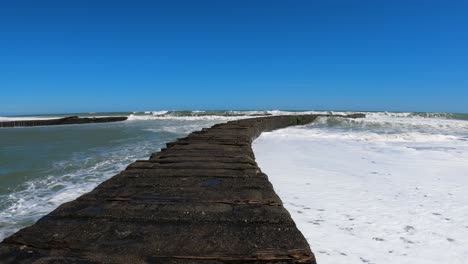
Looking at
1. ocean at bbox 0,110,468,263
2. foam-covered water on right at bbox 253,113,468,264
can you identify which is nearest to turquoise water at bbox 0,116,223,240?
ocean at bbox 0,110,468,263

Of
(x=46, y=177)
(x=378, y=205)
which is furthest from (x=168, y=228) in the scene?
(x=46, y=177)

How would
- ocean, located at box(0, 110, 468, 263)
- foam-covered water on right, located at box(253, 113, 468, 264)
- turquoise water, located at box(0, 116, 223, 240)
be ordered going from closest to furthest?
foam-covered water on right, located at box(253, 113, 468, 264) → ocean, located at box(0, 110, 468, 263) → turquoise water, located at box(0, 116, 223, 240)

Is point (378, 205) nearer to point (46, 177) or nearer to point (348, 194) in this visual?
point (348, 194)

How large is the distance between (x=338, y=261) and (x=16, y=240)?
214 centimetres

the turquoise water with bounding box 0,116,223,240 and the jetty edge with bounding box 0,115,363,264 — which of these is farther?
the turquoise water with bounding box 0,116,223,240

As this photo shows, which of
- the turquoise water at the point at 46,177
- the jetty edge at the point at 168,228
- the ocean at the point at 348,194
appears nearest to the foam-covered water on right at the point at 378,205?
the ocean at the point at 348,194

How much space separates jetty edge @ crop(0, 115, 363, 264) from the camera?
5.62ft

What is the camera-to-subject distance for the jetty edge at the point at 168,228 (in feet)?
5.62

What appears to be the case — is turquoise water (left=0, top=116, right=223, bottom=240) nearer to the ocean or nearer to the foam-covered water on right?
the ocean

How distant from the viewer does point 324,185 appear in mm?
5594

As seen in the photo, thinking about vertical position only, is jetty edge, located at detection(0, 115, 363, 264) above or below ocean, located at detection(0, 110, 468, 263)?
above

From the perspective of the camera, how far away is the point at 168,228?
82.0 inches

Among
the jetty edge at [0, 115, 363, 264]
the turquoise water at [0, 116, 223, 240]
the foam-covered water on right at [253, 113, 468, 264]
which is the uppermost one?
the jetty edge at [0, 115, 363, 264]

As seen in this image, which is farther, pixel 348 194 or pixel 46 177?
pixel 46 177
